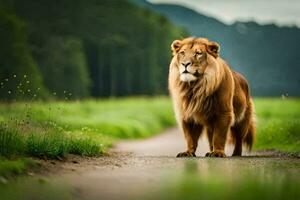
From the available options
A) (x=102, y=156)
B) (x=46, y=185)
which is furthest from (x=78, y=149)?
(x=46, y=185)

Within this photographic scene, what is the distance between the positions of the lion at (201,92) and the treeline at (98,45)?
45.3 m

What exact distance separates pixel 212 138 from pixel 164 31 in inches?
2710

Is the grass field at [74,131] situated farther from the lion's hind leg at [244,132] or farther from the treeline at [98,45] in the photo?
the treeline at [98,45]

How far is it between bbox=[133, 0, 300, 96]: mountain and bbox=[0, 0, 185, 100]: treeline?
10833 mm

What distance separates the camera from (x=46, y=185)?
9.27 metres

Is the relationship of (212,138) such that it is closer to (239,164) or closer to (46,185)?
(239,164)

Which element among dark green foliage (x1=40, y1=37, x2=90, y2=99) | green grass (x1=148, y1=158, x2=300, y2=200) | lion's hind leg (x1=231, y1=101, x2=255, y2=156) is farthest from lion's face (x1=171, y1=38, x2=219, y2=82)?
dark green foliage (x1=40, y1=37, x2=90, y2=99)

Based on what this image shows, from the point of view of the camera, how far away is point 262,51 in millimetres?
57500

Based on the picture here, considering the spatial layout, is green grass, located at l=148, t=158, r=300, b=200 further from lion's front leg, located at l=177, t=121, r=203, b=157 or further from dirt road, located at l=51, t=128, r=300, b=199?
lion's front leg, located at l=177, t=121, r=203, b=157

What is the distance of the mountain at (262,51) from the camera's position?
3738 centimetres

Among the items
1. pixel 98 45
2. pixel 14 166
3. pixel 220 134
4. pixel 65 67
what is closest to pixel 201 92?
pixel 220 134

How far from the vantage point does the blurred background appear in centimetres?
4453

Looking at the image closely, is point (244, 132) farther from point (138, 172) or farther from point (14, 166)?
point (14, 166)

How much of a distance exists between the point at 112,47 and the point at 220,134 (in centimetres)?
6451
